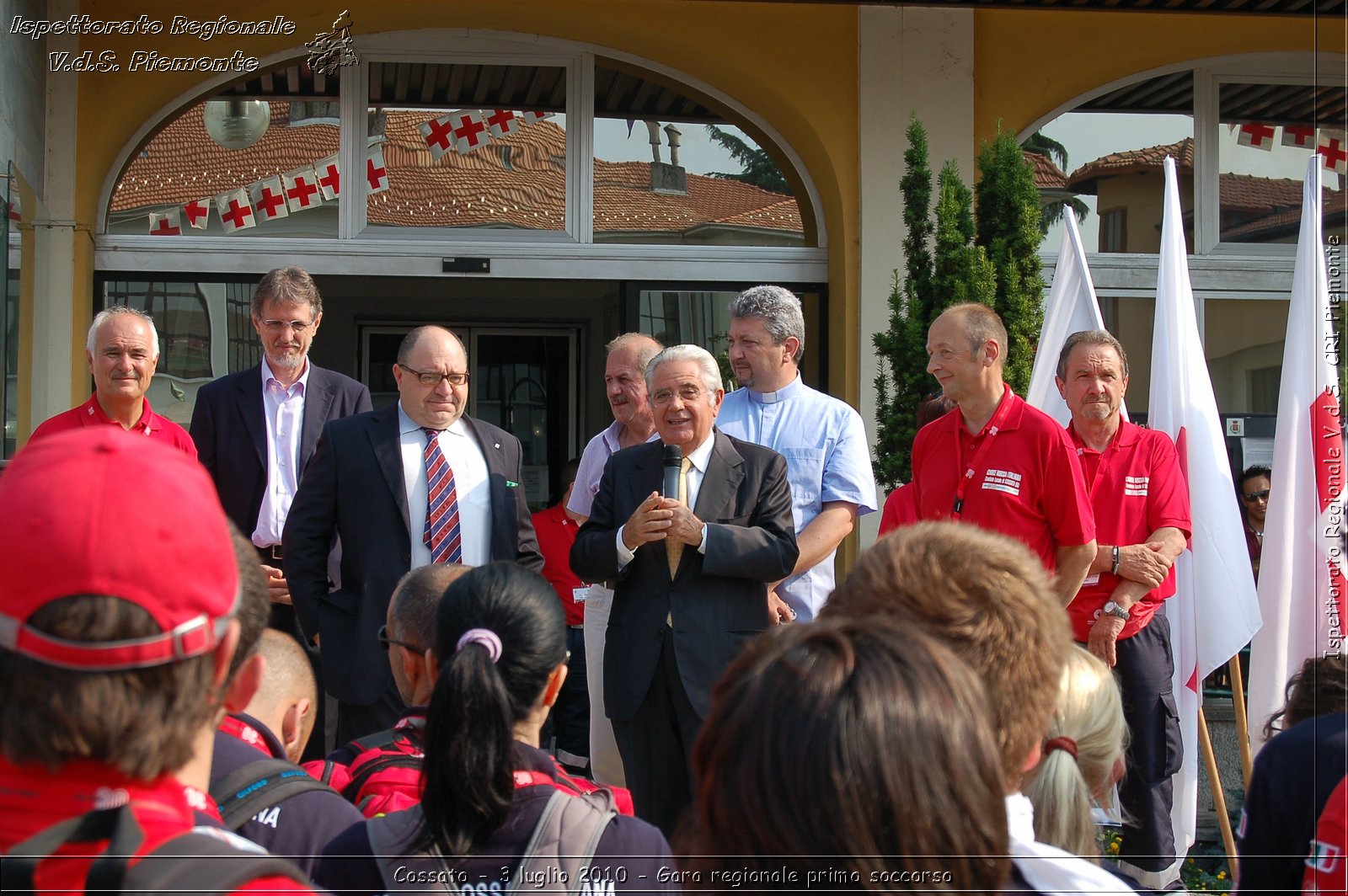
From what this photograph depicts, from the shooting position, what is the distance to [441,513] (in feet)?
13.9

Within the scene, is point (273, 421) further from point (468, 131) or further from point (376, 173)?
point (468, 131)

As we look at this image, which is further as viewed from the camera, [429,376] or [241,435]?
[241,435]

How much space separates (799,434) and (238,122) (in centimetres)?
472

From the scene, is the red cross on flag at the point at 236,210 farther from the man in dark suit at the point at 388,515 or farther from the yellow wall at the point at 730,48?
the man in dark suit at the point at 388,515

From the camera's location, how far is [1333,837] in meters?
1.79

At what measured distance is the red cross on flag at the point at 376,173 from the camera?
303 inches

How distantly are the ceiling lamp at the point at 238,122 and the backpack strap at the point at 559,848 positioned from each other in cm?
665

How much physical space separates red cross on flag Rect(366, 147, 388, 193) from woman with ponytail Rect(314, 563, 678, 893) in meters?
6.10

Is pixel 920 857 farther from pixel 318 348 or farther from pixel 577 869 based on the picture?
pixel 318 348

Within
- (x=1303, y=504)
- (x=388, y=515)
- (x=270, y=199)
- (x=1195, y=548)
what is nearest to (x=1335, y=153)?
(x=1303, y=504)

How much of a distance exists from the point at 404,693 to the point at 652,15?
5.79 m

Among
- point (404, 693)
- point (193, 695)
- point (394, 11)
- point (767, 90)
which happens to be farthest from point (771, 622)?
point (394, 11)

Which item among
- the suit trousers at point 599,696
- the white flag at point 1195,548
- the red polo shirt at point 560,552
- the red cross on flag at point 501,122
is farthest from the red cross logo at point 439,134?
the white flag at point 1195,548

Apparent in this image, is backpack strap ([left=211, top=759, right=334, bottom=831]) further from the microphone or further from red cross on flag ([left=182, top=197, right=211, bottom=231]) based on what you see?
red cross on flag ([left=182, top=197, right=211, bottom=231])
